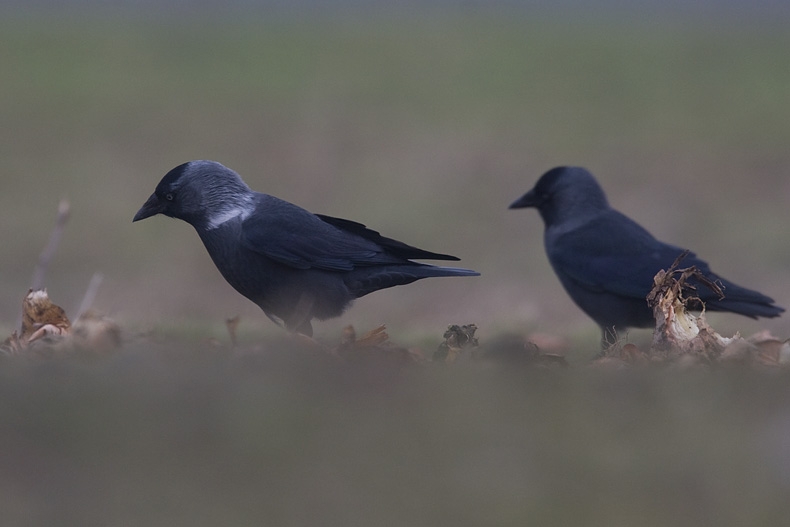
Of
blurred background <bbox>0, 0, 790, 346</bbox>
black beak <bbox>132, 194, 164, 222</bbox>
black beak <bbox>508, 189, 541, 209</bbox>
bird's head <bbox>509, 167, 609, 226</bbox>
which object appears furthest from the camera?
blurred background <bbox>0, 0, 790, 346</bbox>

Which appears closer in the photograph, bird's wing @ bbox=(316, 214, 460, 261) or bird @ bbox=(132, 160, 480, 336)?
bird @ bbox=(132, 160, 480, 336)

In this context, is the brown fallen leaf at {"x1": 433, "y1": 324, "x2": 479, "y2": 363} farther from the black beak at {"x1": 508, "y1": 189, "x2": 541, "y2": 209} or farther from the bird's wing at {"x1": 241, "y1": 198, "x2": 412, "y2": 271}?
the black beak at {"x1": 508, "y1": 189, "x2": 541, "y2": 209}

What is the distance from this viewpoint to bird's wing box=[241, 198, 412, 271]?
18.0 feet

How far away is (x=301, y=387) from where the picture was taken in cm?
331

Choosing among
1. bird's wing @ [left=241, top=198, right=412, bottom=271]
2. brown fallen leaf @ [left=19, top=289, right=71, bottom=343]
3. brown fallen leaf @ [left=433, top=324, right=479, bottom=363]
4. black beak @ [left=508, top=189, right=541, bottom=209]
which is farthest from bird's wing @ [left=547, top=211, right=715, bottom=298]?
brown fallen leaf @ [left=19, top=289, right=71, bottom=343]

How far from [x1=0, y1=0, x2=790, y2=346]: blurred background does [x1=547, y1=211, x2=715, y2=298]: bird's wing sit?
48 centimetres

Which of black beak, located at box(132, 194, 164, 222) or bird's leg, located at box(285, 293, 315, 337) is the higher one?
black beak, located at box(132, 194, 164, 222)

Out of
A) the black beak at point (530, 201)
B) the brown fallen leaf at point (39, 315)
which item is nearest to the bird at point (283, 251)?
the brown fallen leaf at point (39, 315)

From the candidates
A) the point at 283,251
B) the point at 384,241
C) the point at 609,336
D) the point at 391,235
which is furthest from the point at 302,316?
the point at 391,235

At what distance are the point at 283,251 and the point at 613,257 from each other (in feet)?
8.27

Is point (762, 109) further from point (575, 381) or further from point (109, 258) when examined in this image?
point (575, 381)

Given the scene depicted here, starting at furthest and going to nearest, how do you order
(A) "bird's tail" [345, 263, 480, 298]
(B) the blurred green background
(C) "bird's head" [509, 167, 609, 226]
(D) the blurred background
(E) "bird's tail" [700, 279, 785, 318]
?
(D) the blurred background → (C) "bird's head" [509, 167, 609, 226] → (E) "bird's tail" [700, 279, 785, 318] → (A) "bird's tail" [345, 263, 480, 298] → (B) the blurred green background

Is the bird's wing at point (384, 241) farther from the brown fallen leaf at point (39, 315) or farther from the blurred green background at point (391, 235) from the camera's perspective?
the brown fallen leaf at point (39, 315)

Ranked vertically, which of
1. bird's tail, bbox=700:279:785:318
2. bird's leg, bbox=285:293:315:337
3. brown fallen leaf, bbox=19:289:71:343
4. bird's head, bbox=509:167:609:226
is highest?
bird's head, bbox=509:167:609:226
